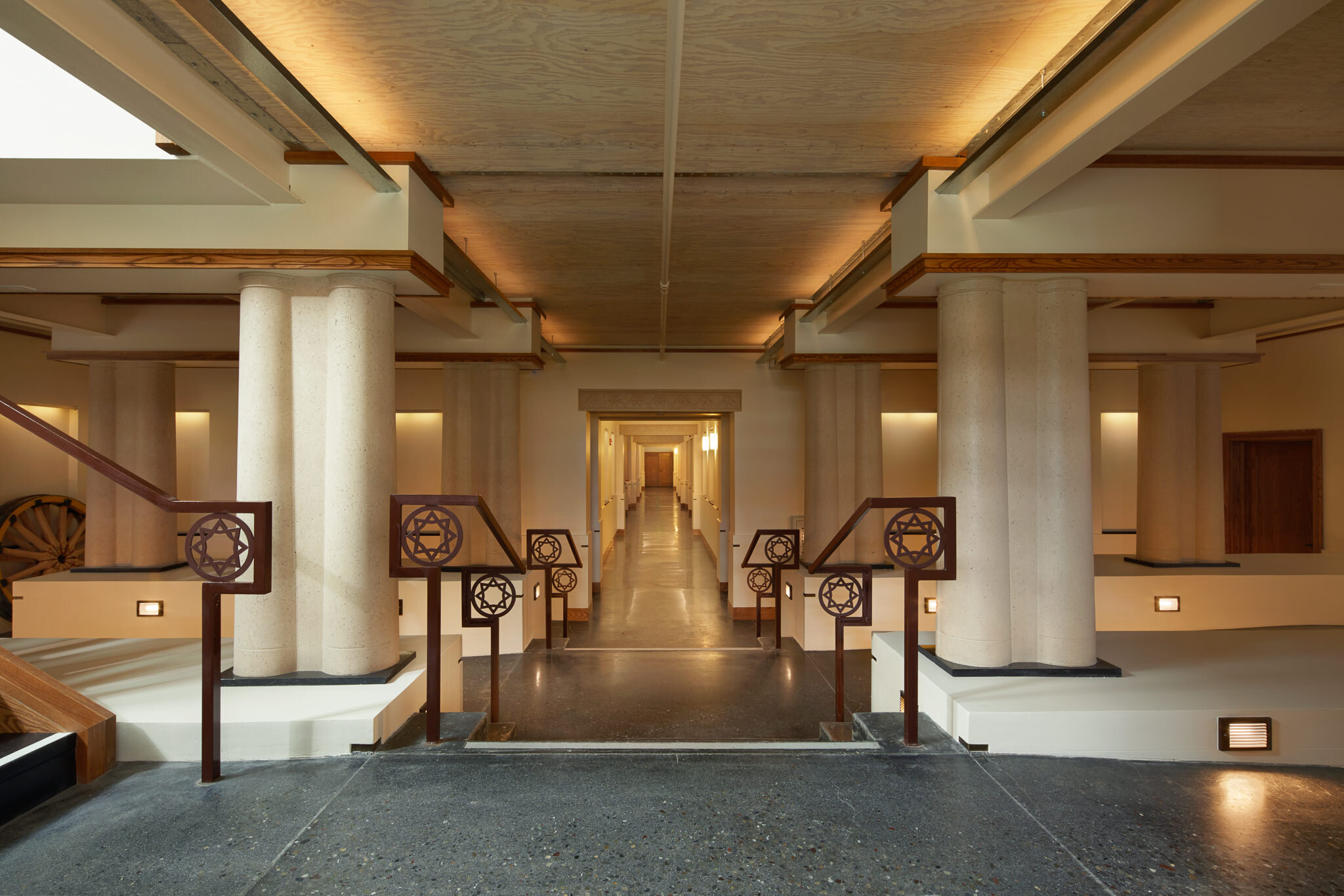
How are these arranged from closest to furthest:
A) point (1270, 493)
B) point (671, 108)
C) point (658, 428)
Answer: point (671, 108), point (1270, 493), point (658, 428)

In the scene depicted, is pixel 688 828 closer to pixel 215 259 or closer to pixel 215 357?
pixel 215 259

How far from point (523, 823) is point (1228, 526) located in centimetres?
924

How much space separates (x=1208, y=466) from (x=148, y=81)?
322 inches

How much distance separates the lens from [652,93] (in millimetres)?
2707

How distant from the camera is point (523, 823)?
2201 millimetres

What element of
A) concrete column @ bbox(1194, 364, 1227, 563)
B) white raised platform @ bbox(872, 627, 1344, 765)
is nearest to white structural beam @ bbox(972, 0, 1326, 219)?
white raised platform @ bbox(872, 627, 1344, 765)

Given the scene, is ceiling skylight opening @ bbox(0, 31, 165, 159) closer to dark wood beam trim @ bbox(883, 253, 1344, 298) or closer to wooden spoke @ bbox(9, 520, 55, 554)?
dark wood beam trim @ bbox(883, 253, 1344, 298)

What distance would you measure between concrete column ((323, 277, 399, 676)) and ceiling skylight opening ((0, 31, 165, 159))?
1002 millimetres

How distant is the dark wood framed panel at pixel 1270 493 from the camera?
7.18 m

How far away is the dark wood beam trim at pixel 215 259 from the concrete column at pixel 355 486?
125mm

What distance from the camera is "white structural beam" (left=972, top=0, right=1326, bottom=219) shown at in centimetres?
180

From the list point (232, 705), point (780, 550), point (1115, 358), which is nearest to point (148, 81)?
point (232, 705)

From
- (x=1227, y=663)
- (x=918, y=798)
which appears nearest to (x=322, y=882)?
(x=918, y=798)

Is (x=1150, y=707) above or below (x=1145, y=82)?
below
